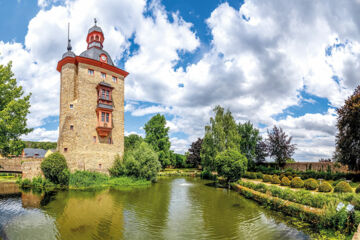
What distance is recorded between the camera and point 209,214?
42.0 feet

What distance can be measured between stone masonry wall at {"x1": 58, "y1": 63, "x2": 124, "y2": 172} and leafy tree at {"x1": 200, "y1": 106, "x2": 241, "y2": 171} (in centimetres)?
1351

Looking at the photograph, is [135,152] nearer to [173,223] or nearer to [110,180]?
[110,180]

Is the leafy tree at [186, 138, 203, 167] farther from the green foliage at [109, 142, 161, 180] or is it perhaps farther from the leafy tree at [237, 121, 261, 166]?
the green foliage at [109, 142, 161, 180]

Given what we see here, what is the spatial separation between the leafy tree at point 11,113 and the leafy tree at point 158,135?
24.9 meters

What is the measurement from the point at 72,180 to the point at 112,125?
7928 mm

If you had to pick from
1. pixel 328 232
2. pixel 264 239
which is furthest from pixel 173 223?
pixel 328 232

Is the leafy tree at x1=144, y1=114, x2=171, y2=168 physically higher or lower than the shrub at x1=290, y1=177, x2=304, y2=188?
higher

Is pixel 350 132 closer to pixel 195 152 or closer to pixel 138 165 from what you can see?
pixel 138 165

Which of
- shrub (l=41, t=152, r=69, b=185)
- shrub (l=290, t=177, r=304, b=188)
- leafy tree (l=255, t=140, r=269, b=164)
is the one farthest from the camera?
leafy tree (l=255, t=140, r=269, b=164)

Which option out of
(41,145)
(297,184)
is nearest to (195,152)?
(297,184)

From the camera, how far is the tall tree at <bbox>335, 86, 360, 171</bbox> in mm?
21209

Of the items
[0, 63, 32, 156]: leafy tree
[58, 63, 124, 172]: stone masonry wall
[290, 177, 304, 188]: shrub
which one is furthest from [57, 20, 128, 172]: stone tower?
[290, 177, 304, 188]: shrub

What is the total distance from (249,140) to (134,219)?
33.1 metres

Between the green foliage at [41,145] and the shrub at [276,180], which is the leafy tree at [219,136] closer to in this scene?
the shrub at [276,180]
